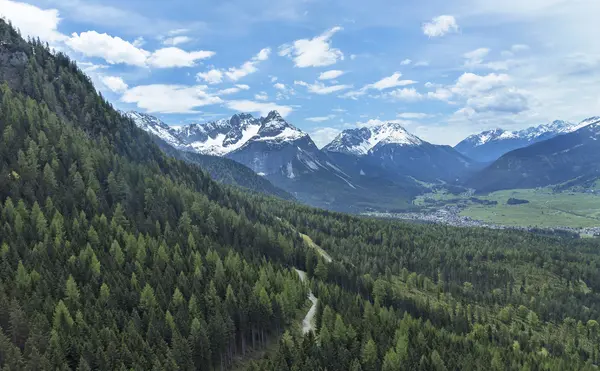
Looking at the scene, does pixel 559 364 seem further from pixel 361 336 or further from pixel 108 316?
pixel 108 316

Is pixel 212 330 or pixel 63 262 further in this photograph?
pixel 63 262

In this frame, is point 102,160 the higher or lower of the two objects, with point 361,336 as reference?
higher

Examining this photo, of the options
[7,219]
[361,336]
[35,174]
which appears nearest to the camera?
[361,336]

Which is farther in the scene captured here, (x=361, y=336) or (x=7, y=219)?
→ (x=7, y=219)

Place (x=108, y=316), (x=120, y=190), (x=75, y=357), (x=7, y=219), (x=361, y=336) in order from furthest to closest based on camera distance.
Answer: (x=120, y=190) → (x=7, y=219) → (x=361, y=336) → (x=108, y=316) → (x=75, y=357)

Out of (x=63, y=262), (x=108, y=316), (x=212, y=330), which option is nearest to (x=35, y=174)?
(x=63, y=262)

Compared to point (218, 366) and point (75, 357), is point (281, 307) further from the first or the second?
point (75, 357)

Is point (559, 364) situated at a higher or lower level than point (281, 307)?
lower

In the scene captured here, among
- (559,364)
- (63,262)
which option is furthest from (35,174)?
(559,364)

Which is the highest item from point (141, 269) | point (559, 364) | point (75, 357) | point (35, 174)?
point (35, 174)
